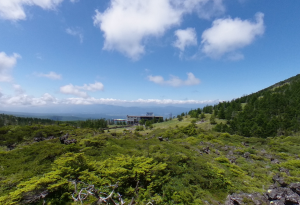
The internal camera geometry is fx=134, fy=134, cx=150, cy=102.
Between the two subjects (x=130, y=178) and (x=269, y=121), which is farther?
(x=269, y=121)

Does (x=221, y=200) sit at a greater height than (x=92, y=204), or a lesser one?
lesser

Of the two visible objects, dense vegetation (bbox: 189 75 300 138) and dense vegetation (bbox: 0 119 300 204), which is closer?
dense vegetation (bbox: 0 119 300 204)

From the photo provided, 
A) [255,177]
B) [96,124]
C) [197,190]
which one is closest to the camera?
[197,190]

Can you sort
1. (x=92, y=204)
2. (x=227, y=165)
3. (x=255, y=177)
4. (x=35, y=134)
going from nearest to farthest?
(x=92, y=204) < (x=255, y=177) < (x=227, y=165) < (x=35, y=134)

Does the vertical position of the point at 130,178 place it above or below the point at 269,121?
above

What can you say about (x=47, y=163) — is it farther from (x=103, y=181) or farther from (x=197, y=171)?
(x=197, y=171)

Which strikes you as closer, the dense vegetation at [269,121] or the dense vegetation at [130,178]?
the dense vegetation at [130,178]

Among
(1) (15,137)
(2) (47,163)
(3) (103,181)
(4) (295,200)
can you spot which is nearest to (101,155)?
(2) (47,163)

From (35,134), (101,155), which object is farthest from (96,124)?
(101,155)

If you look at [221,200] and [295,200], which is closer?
[295,200]
